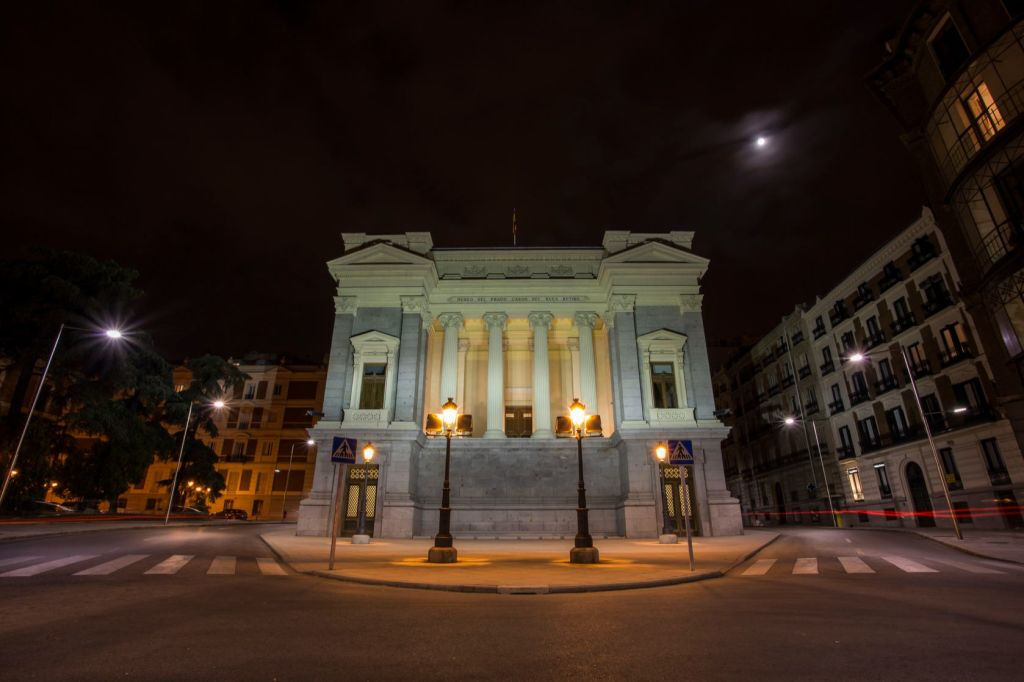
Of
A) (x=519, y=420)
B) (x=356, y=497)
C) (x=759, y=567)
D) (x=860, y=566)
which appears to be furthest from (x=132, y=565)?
(x=519, y=420)

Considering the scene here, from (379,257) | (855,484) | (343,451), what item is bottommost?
(343,451)

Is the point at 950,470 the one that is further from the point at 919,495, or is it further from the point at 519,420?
the point at 519,420

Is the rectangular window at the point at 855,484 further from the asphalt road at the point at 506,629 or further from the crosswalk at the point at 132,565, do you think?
the crosswalk at the point at 132,565

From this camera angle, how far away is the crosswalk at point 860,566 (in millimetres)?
10984

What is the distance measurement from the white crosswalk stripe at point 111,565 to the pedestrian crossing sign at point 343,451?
4.92 meters

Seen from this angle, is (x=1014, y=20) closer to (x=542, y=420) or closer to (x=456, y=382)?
(x=542, y=420)

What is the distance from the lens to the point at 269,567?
1200cm

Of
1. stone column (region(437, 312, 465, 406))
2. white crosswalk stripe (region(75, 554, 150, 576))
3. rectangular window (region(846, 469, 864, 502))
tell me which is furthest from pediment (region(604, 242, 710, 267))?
white crosswalk stripe (region(75, 554, 150, 576))

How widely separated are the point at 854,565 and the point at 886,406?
3324 centimetres

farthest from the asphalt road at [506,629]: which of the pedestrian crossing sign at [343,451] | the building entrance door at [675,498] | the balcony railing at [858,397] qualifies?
the balcony railing at [858,397]

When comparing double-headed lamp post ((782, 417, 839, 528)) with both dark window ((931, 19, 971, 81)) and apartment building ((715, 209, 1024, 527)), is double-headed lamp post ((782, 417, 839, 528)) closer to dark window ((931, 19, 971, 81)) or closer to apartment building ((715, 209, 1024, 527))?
apartment building ((715, 209, 1024, 527))

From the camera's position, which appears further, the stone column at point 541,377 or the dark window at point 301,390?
the dark window at point 301,390

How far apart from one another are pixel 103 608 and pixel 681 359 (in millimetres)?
26900

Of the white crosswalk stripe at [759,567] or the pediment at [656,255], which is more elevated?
the pediment at [656,255]
